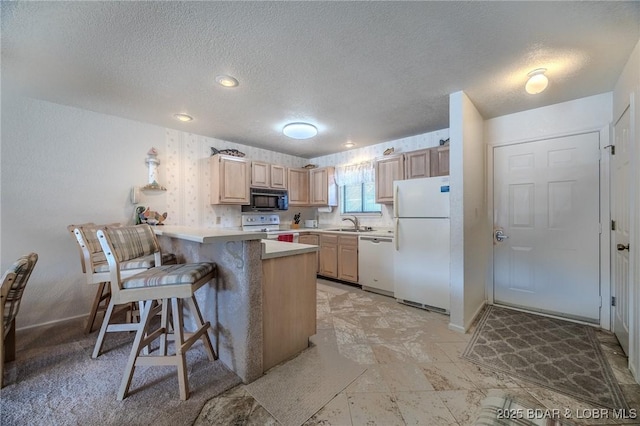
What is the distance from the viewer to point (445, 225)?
2.76 m

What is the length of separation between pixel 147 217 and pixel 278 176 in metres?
2.09

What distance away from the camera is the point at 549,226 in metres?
2.75

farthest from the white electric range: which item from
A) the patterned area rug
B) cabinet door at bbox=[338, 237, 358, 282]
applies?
the patterned area rug

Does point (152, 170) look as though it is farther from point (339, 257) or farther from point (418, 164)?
point (418, 164)

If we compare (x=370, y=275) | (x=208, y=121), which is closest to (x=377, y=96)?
(x=208, y=121)

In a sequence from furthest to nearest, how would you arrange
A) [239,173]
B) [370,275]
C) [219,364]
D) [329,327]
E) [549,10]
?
[239,173] < [370,275] < [329,327] < [219,364] < [549,10]

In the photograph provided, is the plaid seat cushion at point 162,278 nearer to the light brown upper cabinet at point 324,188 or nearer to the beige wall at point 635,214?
the beige wall at point 635,214

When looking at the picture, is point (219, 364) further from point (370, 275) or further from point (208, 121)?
point (208, 121)

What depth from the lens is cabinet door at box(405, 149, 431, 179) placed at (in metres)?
3.41

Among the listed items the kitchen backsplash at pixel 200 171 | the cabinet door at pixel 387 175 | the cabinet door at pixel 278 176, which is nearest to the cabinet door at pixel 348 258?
the kitchen backsplash at pixel 200 171

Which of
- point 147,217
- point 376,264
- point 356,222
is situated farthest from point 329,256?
point 147,217

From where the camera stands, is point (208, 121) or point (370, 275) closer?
point (208, 121)

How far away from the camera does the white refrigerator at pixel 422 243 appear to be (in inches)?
110

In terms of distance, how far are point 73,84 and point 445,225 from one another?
400 centimetres
